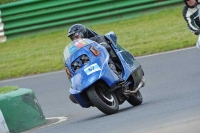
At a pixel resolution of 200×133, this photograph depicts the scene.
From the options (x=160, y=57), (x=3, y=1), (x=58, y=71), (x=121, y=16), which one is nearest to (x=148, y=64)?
(x=160, y=57)

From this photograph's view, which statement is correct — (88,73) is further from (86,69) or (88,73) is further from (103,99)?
(103,99)

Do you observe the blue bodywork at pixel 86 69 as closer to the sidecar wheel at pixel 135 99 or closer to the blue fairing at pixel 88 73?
the blue fairing at pixel 88 73

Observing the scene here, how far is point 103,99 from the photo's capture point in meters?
10.4

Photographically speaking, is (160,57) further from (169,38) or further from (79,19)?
(79,19)

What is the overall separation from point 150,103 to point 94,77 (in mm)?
1296

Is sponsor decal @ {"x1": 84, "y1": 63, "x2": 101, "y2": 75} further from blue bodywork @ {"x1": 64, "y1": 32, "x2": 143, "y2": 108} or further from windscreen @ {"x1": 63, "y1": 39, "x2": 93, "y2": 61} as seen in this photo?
windscreen @ {"x1": 63, "y1": 39, "x2": 93, "y2": 61}

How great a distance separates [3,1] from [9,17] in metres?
3.07

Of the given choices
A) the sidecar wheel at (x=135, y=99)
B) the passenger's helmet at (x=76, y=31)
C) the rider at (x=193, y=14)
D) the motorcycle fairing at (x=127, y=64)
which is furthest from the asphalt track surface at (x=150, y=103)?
the passenger's helmet at (x=76, y=31)

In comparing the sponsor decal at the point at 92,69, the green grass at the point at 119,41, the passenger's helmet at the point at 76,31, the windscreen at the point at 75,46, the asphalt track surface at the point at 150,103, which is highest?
the passenger's helmet at the point at 76,31

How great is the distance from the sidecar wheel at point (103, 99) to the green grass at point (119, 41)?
7.00 meters

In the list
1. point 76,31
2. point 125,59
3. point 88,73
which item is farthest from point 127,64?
point 88,73

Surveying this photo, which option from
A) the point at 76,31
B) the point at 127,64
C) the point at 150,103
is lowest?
the point at 150,103

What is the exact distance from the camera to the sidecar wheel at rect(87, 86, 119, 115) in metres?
10.2

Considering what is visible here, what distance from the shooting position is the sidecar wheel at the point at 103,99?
1023 cm
